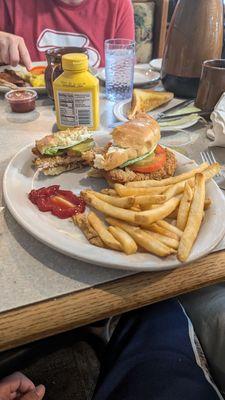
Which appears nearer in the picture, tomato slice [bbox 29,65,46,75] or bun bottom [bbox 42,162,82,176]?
bun bottom [bbox 42,162,82,176]

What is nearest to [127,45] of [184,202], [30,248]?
[184,202]

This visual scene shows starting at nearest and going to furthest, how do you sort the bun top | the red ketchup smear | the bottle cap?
1. the red ketchup smear
2. the bun top
3. the bottle cap

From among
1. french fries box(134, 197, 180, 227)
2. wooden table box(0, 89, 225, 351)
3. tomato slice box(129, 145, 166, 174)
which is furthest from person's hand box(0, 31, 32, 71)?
french fries box(134, 197, 180, 227)

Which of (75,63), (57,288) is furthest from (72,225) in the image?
(75,63)

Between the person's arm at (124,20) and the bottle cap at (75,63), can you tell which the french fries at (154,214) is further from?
the person's arm at (124,20)

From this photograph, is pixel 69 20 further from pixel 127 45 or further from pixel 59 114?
pixel 59 114

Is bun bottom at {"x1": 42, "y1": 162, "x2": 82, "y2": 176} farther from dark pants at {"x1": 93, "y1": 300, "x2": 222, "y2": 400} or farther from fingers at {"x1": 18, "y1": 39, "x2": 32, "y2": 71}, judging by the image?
fingers at {"x1": 18, "y1": 39, "x2": 32, "y2": 71}

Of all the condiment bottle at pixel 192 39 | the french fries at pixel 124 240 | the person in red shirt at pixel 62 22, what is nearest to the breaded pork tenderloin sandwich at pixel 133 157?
the french fries at pixel 124 240
